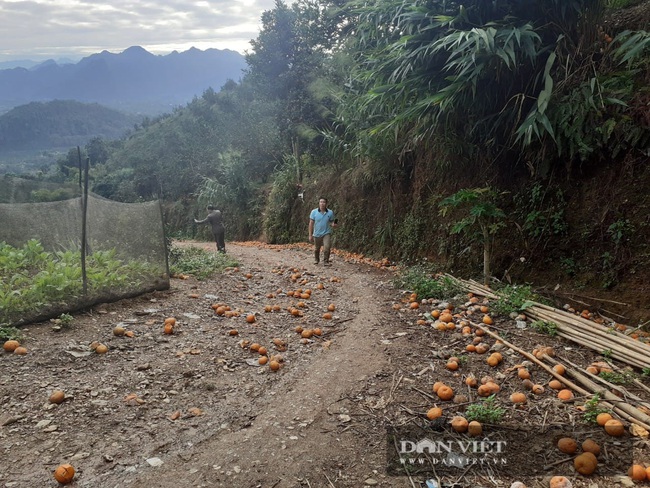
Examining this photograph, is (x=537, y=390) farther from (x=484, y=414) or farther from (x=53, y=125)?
(x=53, y=125)

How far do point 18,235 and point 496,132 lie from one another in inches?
289

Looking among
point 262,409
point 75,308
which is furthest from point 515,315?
point 75,308

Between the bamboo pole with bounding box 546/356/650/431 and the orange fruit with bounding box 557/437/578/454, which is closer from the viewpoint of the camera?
the orange fruit with bounding box 557/437/578/454

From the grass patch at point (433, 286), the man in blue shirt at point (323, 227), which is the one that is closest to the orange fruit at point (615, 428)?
the grass patch at point (433, 286)

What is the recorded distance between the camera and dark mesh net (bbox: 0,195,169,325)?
5.09 m

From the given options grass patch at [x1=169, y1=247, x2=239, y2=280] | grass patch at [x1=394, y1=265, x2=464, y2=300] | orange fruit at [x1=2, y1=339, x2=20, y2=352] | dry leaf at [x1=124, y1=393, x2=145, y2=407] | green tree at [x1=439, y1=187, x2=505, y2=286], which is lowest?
grass patch at [x1=169, y1=247, x2=239, y2=280]

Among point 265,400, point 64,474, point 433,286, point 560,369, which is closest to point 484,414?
point 560,369

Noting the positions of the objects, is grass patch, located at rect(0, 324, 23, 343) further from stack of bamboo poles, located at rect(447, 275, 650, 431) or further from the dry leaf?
stack of bamboo poles, located at rect(447, 275, 650, 431)

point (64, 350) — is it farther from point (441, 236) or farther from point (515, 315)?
point (441, 236)

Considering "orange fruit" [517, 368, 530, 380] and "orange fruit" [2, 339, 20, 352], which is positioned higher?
"orange fruit" [517, 368, 530, 380]

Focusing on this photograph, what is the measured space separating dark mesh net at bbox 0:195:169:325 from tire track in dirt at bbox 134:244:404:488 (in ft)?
9.85

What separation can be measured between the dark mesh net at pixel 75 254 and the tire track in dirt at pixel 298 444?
9.85ft

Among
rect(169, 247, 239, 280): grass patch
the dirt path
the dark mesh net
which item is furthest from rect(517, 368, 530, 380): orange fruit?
rect(169, 247, 239, 280): grass patch

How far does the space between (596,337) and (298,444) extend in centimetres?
297
